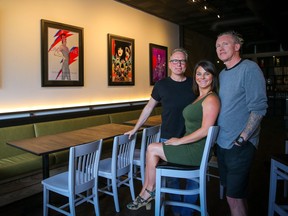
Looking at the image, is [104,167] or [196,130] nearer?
[196,130]

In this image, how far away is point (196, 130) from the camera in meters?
1.92

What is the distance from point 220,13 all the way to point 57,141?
4.87 m

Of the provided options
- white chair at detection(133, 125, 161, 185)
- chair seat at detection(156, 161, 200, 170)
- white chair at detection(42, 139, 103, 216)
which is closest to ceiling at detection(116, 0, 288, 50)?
white chair at detection(133, 125, 161, 185)

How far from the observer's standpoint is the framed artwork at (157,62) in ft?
19.7

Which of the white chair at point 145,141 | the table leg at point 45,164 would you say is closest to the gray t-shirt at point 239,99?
the white chair at point 145,141

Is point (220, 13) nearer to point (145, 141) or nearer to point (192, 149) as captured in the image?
point (145, 141)

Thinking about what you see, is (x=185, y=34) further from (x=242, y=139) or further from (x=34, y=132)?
(x=242, y=139)

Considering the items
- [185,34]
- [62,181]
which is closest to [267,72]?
[185,34]

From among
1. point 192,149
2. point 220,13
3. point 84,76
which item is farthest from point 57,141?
point 220,13

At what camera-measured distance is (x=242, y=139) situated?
1.73 m

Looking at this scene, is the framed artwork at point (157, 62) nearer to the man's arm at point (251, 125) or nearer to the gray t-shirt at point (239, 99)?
the gray t-shirt at point (239, 99)

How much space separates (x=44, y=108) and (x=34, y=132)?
1.58 feet

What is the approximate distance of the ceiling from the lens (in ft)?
16.1

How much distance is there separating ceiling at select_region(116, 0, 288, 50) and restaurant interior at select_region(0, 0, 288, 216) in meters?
0.02
